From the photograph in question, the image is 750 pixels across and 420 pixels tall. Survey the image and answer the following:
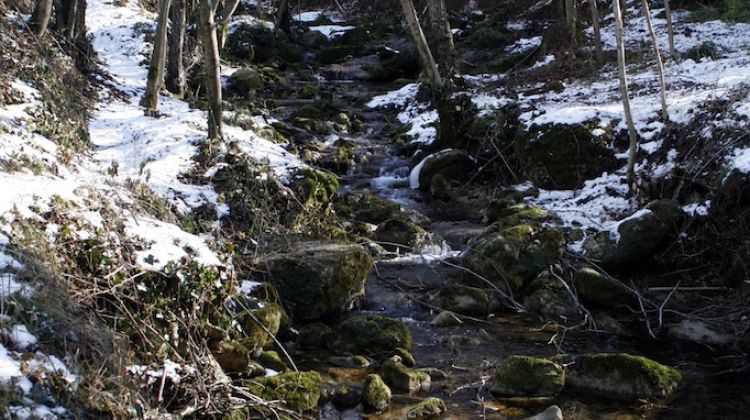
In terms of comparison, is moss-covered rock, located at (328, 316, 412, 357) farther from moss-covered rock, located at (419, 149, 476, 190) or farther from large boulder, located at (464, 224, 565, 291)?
moss-covered rock, located at (419, 149, 476, 190)

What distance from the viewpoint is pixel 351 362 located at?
713 cm

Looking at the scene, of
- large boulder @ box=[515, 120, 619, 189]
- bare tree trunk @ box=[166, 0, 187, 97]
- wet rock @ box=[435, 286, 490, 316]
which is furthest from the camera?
bare tree trunk @ box=[166, 0, 187, 97]

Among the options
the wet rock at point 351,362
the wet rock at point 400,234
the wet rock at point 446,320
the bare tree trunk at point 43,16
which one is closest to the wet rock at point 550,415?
the wet rock at point 351,362

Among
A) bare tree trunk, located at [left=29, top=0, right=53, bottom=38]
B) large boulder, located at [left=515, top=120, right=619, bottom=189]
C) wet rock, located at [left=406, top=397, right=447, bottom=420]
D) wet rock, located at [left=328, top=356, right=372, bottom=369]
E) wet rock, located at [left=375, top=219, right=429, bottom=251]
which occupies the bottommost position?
wet rock, located at [left=328, top=356, right=372, bottom=369]

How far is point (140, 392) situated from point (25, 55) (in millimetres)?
7856

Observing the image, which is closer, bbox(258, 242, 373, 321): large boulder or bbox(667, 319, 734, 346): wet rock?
bbox(667, 319, 734, 346): wet rock

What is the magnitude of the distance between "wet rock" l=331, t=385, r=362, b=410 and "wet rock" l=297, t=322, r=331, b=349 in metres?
→ 1.23

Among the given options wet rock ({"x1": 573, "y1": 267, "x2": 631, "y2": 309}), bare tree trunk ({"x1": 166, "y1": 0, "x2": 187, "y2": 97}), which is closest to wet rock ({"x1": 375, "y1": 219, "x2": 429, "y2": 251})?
wet rock ({"x1": 573, "y1": 267, "x2": 631, "y2": 309})

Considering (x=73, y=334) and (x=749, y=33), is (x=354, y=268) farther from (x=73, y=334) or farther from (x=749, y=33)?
(x=749, y=33)

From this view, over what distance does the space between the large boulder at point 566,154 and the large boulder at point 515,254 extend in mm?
2712

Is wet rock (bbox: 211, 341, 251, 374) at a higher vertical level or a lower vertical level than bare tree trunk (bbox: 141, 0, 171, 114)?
lower

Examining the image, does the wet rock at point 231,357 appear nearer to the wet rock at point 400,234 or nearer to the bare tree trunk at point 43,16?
the wet rock at point 400,234

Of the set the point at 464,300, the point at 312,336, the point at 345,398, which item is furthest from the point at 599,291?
the point at 345,398

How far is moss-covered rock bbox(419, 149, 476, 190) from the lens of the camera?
1379 cm
